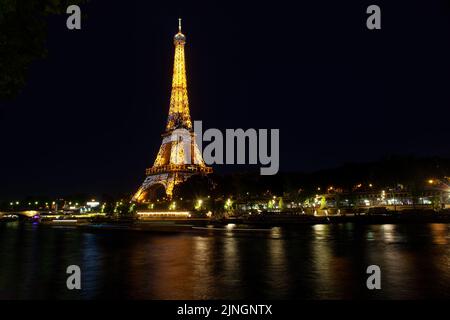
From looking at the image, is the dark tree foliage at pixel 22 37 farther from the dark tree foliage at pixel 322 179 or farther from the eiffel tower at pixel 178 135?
the eiffel tower at pixel 178 135

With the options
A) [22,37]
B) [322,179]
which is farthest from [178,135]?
[22,37]

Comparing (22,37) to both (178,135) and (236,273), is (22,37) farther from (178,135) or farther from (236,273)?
(178,135)

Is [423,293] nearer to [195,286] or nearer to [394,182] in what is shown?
[195,286]

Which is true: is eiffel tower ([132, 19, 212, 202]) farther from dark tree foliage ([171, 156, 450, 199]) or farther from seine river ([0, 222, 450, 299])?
seine river ([0, 222, 450, 299])

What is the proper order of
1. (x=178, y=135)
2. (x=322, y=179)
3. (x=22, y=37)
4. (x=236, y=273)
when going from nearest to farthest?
(x=22, y=37) < (x=236, y=273) < (x=322, y=179) < (x=178, y=135)

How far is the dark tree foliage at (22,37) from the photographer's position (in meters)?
9.81

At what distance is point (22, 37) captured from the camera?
10219 millimetres

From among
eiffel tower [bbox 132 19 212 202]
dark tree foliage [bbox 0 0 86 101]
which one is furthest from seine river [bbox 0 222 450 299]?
eiffel tower [bbox 132 19 212 202]

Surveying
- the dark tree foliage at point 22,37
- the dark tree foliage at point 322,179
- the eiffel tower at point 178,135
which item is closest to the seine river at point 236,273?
the dark tree foliage at point 22,37

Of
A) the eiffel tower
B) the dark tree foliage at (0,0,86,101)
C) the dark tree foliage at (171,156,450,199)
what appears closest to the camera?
the dark tree foliage at (0,0,86,101)

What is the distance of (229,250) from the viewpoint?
24906 millimetres

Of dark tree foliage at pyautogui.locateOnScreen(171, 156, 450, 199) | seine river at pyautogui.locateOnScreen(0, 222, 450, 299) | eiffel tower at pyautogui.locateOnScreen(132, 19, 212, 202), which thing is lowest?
seine river at pyautogui.locateOnScreen(0, 222, 450, 299)

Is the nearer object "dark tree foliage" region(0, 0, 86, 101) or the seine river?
"dark tree foliage" region(0, 0, 86, 101)

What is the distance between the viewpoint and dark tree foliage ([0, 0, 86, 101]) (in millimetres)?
9812
